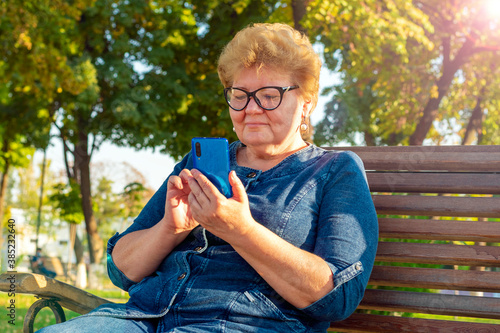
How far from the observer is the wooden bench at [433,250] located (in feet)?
8.21

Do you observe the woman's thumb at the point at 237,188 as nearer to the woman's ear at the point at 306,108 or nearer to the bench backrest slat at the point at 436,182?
the woman's ear at the point at 306,108

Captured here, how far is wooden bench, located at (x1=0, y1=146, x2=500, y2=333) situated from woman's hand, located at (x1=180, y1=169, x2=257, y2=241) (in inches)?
40.4

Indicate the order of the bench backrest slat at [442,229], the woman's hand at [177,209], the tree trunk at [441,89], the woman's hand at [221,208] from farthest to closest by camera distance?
the tree trunk at [441,89]
the bench backrest slat at [442,229]
the woman's hand at [177,209]
the woman's hand at [221,208]

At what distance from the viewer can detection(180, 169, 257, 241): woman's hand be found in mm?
1800

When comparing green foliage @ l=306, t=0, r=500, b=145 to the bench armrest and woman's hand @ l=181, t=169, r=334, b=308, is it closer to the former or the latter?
the bench armrest

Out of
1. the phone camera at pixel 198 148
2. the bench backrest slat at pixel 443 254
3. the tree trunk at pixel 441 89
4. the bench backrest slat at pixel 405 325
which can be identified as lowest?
the bench backrest slat at pixel 405 325

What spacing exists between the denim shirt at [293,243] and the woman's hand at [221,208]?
1.01ft

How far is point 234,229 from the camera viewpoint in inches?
72.2

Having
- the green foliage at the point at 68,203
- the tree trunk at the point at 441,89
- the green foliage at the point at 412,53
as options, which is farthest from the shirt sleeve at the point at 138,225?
the green foliage at the point at 68,203

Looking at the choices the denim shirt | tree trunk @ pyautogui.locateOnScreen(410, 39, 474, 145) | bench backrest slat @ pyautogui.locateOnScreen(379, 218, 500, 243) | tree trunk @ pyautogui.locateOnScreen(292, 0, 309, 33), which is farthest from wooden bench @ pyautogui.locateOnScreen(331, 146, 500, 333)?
tree trunk @ pyautogui.locateOnScreen(410, 39, 474, 145)

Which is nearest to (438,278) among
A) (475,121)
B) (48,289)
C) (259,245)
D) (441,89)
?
(259,245)

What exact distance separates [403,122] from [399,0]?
5.48m

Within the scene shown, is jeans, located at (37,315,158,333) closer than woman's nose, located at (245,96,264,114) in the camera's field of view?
Yes

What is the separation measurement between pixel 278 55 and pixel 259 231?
2.72 feet
